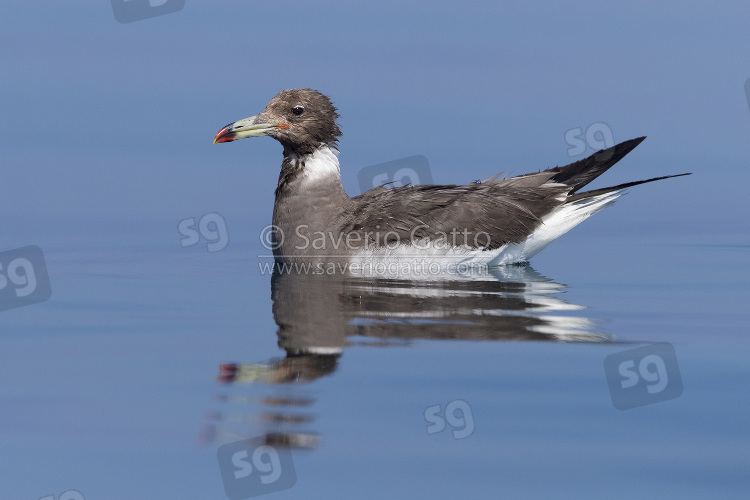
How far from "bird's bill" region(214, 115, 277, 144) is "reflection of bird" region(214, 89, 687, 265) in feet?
0.04

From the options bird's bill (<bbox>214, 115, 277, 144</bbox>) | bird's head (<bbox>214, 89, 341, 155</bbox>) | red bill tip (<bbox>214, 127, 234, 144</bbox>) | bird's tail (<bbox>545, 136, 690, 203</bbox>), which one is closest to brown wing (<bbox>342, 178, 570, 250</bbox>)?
bird's tail (<bbox>545, 136, 690, 203</bbox>)

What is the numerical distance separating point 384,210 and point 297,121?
65.6 inches

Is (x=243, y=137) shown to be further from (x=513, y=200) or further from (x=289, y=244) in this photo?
(x=513, y=200)

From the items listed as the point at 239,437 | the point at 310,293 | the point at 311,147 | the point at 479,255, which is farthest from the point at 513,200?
the point at 239,437

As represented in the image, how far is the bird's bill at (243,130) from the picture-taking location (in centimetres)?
1323

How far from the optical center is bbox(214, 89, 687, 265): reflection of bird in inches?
513

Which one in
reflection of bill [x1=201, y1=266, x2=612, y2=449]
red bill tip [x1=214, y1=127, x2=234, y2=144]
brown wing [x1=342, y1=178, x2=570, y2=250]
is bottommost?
reflection of bill [x1=201, y1=266, x2=612, y2=449]

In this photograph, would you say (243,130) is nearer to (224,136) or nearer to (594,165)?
(224,136)

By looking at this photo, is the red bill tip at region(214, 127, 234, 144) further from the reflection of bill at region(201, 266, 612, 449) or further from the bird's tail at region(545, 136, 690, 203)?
the bird's tail at region(545, 136, 690, 203)

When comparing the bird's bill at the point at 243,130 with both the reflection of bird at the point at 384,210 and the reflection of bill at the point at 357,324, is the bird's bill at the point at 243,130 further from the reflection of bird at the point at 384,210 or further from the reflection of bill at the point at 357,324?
the reflection of bill at the point at 357,324

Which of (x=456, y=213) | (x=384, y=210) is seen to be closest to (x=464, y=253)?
(x=456, y=213)

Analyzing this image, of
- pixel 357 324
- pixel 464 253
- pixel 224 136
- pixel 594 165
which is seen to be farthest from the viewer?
pixel 594 165

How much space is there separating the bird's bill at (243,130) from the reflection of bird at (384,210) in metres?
0.01

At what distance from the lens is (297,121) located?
13.4 meters
